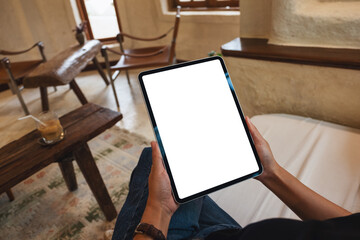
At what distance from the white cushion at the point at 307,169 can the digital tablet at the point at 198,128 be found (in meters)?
0.30

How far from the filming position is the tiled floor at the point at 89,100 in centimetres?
253

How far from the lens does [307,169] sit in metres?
1.01

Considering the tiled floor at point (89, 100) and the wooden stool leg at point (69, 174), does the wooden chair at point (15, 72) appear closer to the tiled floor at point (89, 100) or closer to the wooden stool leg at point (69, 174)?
the tiled floor at point (89, 100)

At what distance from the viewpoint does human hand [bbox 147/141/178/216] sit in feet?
2.22

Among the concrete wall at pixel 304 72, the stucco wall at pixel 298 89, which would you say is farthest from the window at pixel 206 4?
the stucco wall at pixel 298 89

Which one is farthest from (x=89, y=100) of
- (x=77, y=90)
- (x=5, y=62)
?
(x=5, y=62)

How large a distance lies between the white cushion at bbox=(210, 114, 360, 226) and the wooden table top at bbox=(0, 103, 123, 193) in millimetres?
798

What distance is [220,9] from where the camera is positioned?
305 cm

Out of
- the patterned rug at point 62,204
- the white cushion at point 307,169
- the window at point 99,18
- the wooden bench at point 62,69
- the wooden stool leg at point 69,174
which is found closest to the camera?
the white cushion at point 307,169

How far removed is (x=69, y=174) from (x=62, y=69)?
116 centimetres

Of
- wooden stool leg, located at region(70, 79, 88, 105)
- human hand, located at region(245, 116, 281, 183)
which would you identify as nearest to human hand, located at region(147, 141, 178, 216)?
human hand, located at region(245, 116, 281, 183)

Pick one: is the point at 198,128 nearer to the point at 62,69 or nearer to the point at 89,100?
the point at 62,69

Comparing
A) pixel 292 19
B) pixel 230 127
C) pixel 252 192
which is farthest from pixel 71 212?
pixel 292 19

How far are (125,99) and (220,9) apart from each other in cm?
155
